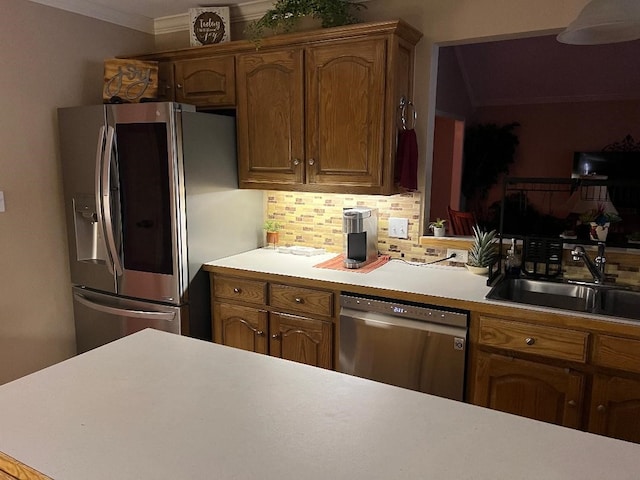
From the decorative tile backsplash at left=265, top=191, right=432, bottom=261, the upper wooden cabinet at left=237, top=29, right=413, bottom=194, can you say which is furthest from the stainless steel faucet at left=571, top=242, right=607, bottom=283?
the upper wooden cabinet at left=237, top=29, right=413, bottom=194

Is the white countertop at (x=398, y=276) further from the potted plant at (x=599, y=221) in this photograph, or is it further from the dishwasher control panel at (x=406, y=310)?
the potted plant at (x=599, y=221)

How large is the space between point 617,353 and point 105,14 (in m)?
3.36

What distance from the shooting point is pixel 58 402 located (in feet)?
3.67

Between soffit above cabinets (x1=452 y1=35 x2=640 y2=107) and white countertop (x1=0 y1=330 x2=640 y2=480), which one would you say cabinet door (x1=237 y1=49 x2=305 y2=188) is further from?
soffit above cabinets (x1=452 y1=35 x2=640 y2=107)

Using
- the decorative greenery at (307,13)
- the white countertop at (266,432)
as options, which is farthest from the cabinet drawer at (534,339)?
the decorative greenery at (307,13)

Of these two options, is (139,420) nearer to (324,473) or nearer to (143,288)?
(324,473)

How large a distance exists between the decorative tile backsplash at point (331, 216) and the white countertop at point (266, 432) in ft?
5.59

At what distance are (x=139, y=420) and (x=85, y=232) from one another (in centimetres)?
219

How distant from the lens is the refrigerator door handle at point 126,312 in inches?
107

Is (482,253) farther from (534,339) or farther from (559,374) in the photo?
(559,374)

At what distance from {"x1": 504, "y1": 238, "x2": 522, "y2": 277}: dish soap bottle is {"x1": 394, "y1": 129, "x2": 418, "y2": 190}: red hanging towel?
2.10ft

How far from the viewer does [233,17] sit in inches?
122

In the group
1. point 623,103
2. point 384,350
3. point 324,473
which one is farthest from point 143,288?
point 623,103

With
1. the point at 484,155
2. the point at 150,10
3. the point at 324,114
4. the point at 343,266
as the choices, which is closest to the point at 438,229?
the point at 343,266
